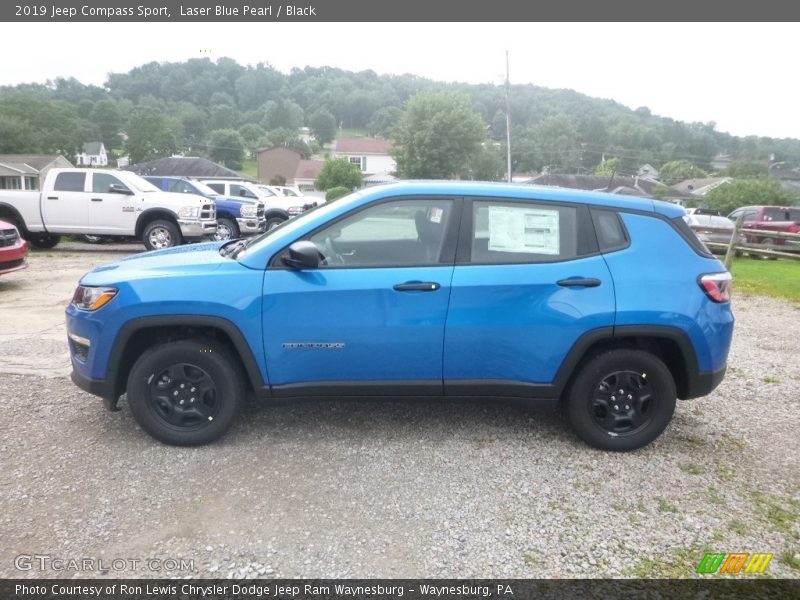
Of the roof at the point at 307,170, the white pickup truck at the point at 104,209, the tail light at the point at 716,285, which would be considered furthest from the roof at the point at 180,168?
the tail light at the point at 716,285

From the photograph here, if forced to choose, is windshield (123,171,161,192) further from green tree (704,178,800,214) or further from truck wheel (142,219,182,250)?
green tree (704,178,800,214)

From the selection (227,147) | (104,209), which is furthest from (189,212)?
(227,147)

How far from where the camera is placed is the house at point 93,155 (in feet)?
239

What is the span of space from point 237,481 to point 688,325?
290 cm

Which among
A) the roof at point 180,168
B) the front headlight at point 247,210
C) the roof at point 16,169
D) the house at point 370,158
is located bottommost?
the front headlight at point 247,210

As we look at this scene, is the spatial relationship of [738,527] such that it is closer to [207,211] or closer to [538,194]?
[538,194]

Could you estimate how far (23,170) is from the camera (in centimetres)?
4447

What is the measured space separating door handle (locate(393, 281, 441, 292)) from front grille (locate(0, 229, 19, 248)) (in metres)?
7.67

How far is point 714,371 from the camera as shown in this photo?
12.5ft

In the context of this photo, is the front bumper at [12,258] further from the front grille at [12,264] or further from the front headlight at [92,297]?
the front headlight at [92,297]

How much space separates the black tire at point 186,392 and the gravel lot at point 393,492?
0.47 ft

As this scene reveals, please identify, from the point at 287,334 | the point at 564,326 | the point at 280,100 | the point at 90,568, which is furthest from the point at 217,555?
the point at 280,100

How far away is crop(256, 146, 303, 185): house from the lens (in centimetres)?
6931

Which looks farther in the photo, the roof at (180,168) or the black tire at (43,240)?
the roof at (180,168)
